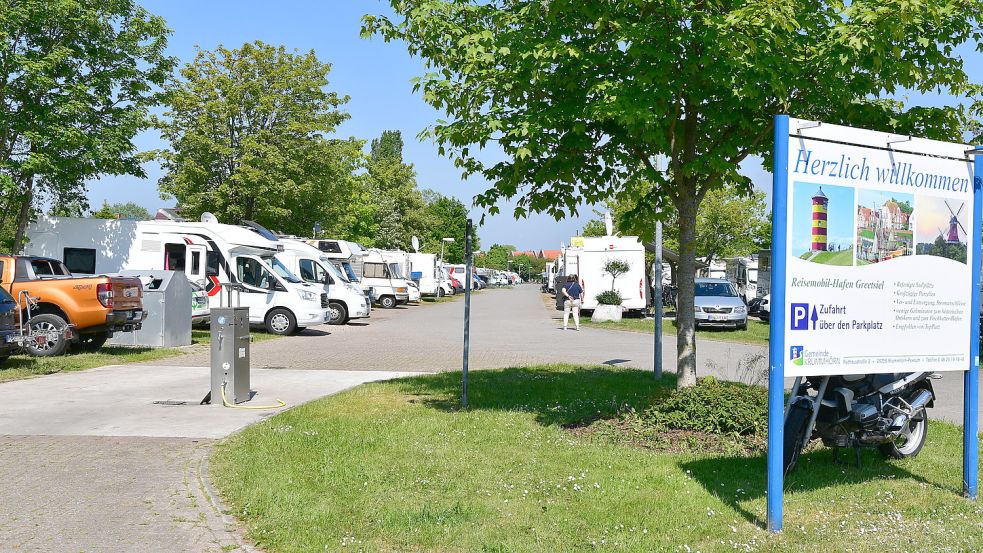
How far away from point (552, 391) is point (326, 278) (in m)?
17.0

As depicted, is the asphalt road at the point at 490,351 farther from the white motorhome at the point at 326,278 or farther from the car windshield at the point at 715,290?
the car windshield at the point at 715,290

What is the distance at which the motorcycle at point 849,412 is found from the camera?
650 cm

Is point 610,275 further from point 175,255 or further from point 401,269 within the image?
point 175,255

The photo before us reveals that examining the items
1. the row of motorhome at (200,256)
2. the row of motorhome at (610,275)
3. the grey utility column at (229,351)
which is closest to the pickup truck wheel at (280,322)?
the row of motorhome at (200,256)

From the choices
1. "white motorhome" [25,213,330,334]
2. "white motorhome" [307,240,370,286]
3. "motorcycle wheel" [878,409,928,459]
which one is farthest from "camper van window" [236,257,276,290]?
"motorcycle wheel" [878,409,928,459]

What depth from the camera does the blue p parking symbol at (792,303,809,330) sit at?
17.7 ft

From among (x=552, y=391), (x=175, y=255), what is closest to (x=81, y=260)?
(x=175, y=255)

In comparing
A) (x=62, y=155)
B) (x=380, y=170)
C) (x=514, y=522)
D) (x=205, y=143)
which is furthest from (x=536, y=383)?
(x=380, y=170)

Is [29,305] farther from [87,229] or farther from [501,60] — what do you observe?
[501,60]

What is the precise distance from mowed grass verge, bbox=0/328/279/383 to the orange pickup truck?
356 millimetres

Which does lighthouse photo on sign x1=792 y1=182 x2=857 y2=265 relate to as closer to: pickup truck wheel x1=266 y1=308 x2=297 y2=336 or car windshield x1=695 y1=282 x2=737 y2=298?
pickup truck wheel x1=266 y1=308 x2=297 y2=336

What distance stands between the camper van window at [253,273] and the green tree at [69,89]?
3268 millimetres

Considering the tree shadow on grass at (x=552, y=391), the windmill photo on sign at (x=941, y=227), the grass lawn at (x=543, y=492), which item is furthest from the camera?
the tree shadow on grass at (x=552, y=391)

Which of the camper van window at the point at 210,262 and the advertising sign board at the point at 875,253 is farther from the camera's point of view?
the camper van window at the point at 210,262
